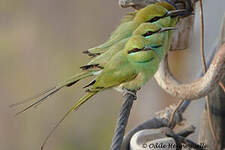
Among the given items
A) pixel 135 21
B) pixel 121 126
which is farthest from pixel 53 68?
pixel 121 126

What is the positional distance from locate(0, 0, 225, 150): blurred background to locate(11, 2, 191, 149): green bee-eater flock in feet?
3.05

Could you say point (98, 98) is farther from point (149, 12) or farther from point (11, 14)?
point (149, 12)

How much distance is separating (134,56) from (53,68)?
107 cm

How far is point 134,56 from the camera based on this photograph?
60 centimetres

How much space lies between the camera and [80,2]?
1.60m

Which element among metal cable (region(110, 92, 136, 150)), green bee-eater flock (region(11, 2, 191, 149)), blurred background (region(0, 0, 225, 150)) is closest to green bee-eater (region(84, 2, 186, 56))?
green bee-eater flock (region(11, 2, 191, 149))

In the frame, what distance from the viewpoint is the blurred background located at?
1.59 meters

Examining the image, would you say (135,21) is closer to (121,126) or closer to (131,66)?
(131,66)

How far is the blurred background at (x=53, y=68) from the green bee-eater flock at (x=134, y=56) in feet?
3.05

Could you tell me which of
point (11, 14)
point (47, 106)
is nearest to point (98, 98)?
point (47, 106)

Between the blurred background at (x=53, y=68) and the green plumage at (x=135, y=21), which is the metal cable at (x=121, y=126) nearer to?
the green plumage at (x=135, y=21)

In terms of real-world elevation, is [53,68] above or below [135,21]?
below

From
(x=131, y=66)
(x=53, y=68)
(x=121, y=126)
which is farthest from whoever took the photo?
(x=53, y=68)

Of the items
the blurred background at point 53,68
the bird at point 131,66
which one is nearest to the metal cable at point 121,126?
the bird at point 131,66
